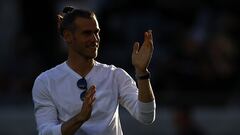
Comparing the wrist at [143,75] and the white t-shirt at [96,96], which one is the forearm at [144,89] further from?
the white t-shirt at [96,96]

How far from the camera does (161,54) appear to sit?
12914 mm

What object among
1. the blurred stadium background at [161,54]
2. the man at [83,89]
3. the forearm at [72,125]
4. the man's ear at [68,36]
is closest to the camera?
the forearm at [72,125]

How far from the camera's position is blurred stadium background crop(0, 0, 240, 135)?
12312 mm

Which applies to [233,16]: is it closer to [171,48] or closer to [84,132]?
[171,48]

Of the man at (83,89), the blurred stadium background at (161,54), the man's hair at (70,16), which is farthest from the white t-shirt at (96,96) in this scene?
the blurred stadium background at (161,54)

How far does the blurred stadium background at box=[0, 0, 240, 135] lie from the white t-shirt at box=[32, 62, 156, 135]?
4.05m

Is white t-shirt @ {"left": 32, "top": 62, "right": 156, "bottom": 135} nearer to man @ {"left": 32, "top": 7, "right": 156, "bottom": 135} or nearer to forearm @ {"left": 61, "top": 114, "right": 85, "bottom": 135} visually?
man @ {"left": 32, "top": 7, "right": 156, "bottom": 135}

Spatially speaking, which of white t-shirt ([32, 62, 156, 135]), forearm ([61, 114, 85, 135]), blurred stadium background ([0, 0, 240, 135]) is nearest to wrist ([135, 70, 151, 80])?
white t-shirt ([32, 62, 156, 135])

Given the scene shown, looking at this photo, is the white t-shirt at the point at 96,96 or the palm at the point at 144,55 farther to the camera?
the white t-shirt at the point at 96,96

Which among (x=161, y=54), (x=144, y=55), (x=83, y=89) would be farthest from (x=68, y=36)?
(x=161, y=54)

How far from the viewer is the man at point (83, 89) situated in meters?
7.19

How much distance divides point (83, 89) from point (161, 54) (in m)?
5.70

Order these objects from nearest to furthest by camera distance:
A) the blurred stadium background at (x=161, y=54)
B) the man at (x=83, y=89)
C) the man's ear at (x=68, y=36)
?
the man at (x=83, y=89) < the man's ear at (x=68, y=36) < the blurred stadium background at (x=161, y=54)

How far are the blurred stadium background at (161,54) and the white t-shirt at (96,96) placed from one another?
4051 millimetres
